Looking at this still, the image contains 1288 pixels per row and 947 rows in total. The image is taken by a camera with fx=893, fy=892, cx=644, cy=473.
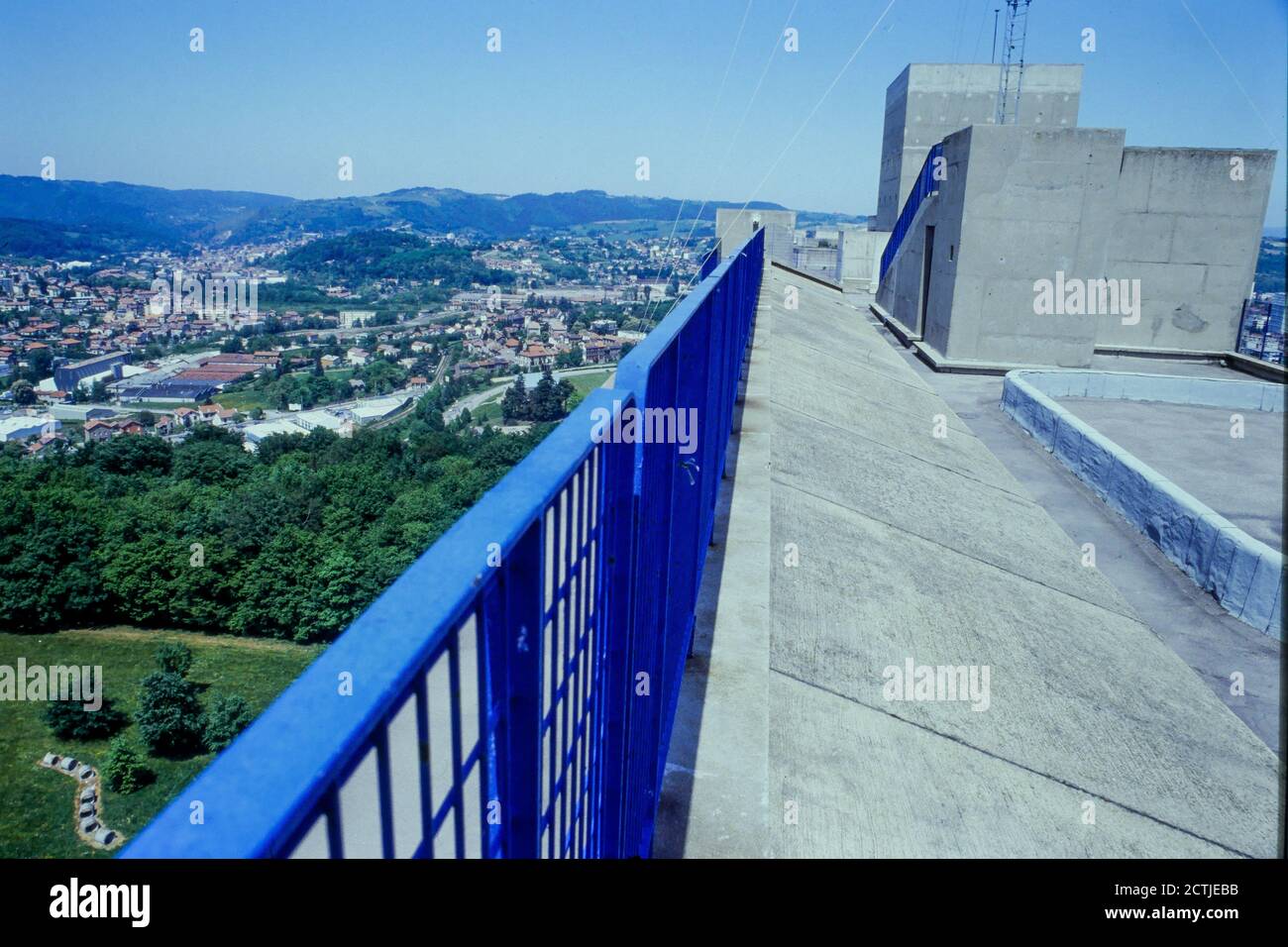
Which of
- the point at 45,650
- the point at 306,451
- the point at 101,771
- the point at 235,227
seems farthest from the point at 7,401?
the point at 235,227

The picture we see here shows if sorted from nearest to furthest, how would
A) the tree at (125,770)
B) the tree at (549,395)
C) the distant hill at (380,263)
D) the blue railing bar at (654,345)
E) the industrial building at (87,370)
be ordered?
the blue railing bar at (654,345)
the tree at (549,395)
the tree at (125,770)
the industrial building at (87,370)
the distant hill at (380,263)

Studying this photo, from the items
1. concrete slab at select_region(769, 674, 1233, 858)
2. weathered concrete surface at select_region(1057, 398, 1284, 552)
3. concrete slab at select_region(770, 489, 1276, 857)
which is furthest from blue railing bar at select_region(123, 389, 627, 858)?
weathered concrete surface at select_region(1057, 398, 1284, 552)

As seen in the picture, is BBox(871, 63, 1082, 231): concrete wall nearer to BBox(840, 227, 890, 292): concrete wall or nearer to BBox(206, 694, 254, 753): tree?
BBox(840, 227, 890, 292): concrete wall

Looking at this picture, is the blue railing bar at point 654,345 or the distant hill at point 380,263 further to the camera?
the distant hill at point 380,263

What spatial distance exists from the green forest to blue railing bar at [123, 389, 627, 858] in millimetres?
40511

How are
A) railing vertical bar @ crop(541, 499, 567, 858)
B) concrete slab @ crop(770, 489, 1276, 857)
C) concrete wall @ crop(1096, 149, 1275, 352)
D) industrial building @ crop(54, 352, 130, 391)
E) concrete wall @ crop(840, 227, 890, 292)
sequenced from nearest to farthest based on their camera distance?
railing vertical bar @ crop(541, 499, 567, 858) < concrete slab @ crop(770, 489, 1276, 857) < concrete wall @ crop(1096, 149, 1275, 352) < concrete wall @ crop(840, 227, 890, 292) < industrial building @ crop(54, 352, 130, 391)

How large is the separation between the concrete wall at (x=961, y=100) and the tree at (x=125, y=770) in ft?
139

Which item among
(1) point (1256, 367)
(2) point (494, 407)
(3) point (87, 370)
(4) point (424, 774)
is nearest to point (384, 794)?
(4) point (424, 774)

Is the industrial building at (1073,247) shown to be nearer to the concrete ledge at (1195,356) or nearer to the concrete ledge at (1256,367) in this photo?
the concrete ledge at (1195,356)

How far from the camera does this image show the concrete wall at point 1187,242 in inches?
774

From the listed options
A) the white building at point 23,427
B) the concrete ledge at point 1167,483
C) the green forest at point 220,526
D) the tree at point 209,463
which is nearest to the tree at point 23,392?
the white building at point 23,427

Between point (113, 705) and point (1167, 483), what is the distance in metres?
49.4

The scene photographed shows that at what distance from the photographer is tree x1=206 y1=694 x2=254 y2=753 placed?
37.2m

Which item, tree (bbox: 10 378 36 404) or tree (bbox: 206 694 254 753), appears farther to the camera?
tree (bbox: 10 378 36 404)
